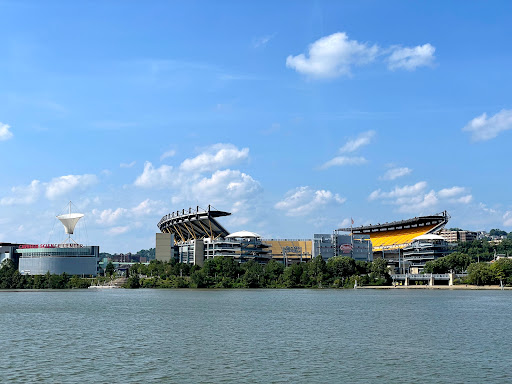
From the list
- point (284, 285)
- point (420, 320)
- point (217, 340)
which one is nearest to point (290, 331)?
point (217, 340)

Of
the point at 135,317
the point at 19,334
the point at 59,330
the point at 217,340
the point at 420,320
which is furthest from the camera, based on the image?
the point at 135,317

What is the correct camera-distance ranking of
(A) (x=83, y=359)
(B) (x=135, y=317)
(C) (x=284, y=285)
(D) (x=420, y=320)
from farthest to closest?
(C) (x=284, y=285)
(B) (x=135, y=317)
(D) (x=420, y=320)
(A) (x=83, y=359)

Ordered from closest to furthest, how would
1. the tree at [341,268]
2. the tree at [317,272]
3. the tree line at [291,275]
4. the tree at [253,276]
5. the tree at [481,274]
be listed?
the tree at [481,274], the tree at [317,272], the tree line at [291,275], the tree at [341,268], the tree at [253,276]

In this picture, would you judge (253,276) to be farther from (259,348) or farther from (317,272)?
(259,348)

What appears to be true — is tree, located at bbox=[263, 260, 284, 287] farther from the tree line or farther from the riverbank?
the riverbank

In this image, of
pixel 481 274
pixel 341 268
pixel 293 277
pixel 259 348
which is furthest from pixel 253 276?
pixel 259 348

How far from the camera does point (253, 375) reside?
3638 cm

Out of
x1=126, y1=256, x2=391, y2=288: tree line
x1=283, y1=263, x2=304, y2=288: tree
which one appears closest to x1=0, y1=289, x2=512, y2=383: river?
x1=283, y1=263, x2=304, y2=288: tree

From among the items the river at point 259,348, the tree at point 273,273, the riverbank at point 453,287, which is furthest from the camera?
the tree at point 273,273

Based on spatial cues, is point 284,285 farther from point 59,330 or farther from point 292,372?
point 292,372

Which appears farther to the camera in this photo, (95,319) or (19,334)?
(95,319)

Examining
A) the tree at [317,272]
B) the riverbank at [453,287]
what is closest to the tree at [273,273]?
the tree at [317,272]

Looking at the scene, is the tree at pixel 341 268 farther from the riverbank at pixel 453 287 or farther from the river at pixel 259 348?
the river at pixel 259 348

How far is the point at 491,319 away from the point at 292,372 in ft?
142
